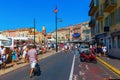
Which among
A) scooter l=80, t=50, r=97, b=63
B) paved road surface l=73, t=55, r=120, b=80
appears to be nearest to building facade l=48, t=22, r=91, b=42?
scooter l=80, t=50, r=97, b=63

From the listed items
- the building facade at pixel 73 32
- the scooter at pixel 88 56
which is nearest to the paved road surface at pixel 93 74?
the scooter at pixel 88 56

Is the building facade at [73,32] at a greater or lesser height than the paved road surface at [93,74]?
greater

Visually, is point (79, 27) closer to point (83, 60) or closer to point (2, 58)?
point (83, 60)

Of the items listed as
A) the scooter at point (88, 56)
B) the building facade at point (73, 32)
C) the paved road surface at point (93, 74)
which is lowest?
the paved road surface at point (93, 74)

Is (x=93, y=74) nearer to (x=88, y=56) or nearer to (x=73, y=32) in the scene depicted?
(x=88, y=56)

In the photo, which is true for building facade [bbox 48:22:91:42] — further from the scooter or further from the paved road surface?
the paved road surface

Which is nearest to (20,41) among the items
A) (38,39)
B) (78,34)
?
(38,39)

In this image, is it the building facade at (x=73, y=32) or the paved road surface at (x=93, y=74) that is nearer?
the paved road surface at (x=93, y=74)

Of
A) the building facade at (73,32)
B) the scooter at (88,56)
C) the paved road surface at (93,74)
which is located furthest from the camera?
the building facade at (73,32)

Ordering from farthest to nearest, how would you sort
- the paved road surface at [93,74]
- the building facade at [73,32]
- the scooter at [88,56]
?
1. the building facade at [73,32]
2. the scooter at [88,56]
3. the paved road surface at [93,74]

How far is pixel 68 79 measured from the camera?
51.9 ft

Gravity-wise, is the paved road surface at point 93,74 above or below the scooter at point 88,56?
below

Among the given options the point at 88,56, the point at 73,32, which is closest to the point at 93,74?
the point at 88,56

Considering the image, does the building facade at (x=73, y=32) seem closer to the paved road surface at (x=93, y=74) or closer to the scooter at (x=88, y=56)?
the scooter at (x=88, y=56)
